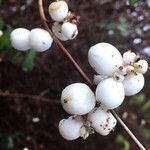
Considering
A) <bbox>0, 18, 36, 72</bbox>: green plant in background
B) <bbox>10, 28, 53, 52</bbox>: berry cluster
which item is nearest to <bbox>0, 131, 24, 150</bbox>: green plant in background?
<bbox>0, 18, 36, 72</bbox>: green plant in background

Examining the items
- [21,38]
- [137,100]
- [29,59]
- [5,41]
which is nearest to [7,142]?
[29,59]

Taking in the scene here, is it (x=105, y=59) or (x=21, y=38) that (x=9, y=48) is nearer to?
(x=21, y=38)

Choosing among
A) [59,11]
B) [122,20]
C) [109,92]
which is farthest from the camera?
[122,20]

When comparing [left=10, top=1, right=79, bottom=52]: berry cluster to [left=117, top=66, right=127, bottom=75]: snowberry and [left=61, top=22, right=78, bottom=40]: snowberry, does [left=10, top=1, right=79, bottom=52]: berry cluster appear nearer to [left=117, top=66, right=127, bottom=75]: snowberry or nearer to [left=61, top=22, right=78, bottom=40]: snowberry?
[left=61, top=22, right=78, bottom=40]: snowberry

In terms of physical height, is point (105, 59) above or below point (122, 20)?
above

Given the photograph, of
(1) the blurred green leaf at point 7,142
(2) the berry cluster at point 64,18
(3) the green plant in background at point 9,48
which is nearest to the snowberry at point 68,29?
(2) the berry cluster at point 64,18

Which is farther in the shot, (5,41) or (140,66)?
(5,41)

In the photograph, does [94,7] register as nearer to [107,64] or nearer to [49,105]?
[49,105]

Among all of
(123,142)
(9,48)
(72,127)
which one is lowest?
(123,142)
